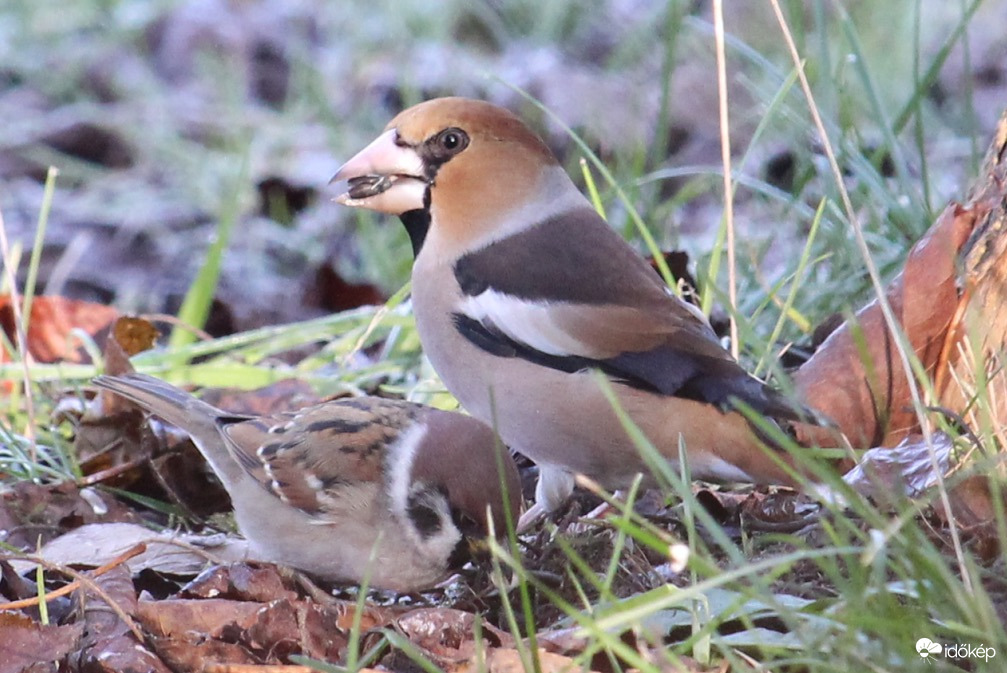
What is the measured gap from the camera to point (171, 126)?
8109 mm

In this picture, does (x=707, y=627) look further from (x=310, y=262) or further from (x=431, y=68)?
(x=431, y=68)

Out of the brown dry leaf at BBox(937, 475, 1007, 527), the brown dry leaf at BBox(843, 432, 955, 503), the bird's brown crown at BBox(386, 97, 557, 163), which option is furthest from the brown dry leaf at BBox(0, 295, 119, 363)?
the brown dry leaf at BBox(937, 475, 1007, 527)

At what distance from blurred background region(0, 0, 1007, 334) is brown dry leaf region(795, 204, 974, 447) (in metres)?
0.84

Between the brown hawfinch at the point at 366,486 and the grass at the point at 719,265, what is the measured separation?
18cm

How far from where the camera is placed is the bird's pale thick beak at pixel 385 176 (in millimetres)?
3633

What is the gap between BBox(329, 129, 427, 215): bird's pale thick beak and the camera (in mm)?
3633

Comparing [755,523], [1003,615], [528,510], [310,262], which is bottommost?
[310,262]

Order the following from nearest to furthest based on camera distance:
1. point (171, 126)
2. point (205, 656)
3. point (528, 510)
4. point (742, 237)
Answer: point (205, 656) → point (528, 510) → point (742, 237) → point (171, 126)

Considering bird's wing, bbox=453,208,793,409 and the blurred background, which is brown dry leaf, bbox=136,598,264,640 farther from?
the blurred background

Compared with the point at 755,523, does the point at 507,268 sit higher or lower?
higher

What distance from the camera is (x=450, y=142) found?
3670mm

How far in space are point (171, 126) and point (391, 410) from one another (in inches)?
211

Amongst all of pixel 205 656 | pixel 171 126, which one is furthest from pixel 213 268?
pixel 171 126

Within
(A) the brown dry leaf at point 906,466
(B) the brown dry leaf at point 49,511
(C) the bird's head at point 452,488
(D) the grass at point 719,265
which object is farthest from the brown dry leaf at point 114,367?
(A) the brown dry leaf at point 906,466
